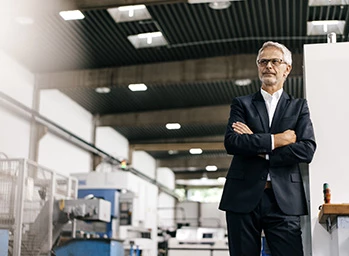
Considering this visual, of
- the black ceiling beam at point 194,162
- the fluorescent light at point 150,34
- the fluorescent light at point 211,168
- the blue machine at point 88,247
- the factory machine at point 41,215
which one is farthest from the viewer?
the fluorescent light at point 211,168

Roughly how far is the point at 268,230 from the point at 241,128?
0.45 meters

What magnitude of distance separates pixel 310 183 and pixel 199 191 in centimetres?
2188

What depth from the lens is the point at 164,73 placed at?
380 inches

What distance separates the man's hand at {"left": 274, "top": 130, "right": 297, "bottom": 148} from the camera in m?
2.24

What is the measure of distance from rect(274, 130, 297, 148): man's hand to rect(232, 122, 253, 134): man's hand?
13cm

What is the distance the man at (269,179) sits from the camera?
7.13ft

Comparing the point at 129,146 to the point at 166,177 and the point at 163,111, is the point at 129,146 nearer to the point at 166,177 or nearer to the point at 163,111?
the point at 163,111

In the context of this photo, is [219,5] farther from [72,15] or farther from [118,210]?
[118,210]

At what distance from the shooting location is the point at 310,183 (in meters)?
2.88

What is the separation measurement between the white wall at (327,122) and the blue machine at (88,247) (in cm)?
394

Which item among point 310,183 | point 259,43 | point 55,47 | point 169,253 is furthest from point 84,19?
point 310,183

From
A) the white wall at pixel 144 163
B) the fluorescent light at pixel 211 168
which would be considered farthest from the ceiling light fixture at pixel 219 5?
the fluorescent light at pixel 211 168

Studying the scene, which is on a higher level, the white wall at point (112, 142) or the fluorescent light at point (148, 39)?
the fluorescent light at point (148, 39)

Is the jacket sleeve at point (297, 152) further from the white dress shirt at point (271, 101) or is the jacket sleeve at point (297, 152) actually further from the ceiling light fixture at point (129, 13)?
the ceiling light fixture at point (129, 13)
